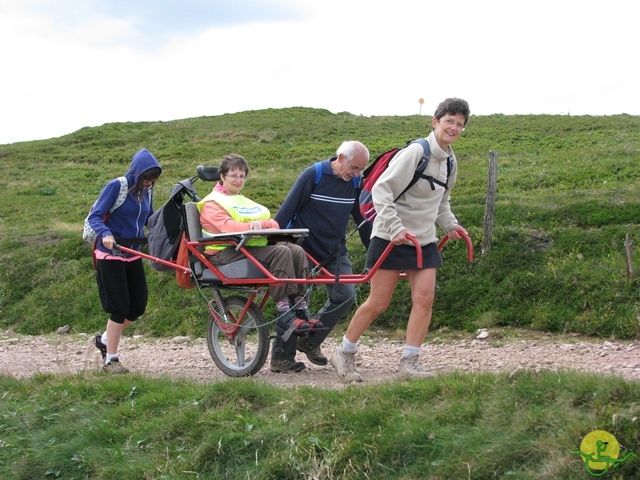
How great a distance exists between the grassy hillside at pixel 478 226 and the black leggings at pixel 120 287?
3.62 metres

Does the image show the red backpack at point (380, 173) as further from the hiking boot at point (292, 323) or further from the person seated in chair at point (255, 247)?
the hiking boot at point (292, 323)

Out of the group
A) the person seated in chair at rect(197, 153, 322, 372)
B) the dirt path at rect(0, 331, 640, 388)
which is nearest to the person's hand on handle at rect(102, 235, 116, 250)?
the person seated in chair at rect(197, 153, 322, 372)

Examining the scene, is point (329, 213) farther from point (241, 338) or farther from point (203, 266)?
point (241, 338)

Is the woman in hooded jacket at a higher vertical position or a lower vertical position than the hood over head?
lower

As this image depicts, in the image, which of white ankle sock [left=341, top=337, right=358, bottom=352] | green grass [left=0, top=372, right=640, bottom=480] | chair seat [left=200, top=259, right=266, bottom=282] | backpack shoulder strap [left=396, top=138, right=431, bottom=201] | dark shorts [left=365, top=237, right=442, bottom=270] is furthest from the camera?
chair seat [left=200, top=259, right=266, bottom=282]

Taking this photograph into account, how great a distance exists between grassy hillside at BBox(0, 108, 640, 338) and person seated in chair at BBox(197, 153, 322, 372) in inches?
137

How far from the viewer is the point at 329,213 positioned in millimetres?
7719

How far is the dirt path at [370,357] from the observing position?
7.44m

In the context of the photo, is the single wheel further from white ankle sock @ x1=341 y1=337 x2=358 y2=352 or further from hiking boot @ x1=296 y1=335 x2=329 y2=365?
white ankle sock @ x1=341 y1=337 x2=358 y2=352

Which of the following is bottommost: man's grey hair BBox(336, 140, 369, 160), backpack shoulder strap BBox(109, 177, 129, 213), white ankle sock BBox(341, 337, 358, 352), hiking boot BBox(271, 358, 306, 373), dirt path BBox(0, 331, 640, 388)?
dirt path BBox(0, 331, 640, 388)

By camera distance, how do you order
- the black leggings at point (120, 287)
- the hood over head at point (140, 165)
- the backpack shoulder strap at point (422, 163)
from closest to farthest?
the backpack shoulder strap at point (422, 163) < the hood over head at point (140, 165) < the black leggings at point (120, 287)

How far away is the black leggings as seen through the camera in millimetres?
7984

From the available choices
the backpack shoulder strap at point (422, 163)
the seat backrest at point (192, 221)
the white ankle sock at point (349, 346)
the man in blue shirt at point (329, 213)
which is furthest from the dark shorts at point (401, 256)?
the seat backrest at point (192, 221)

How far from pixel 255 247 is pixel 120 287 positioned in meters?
1.56
